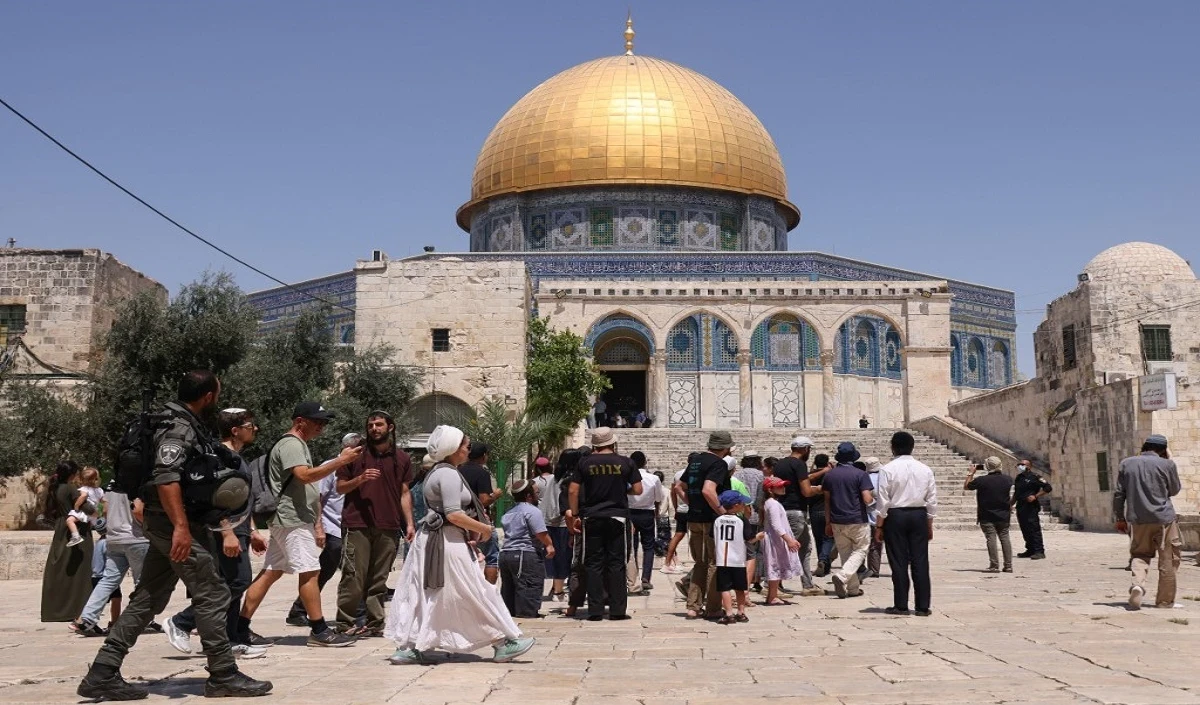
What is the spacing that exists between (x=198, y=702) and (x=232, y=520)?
170cm

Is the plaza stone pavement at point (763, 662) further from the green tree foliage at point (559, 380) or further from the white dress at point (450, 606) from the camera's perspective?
the green tree foliage at point (559, 380)

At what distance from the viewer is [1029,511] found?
504 inches

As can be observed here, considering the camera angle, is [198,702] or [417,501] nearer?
[198,702]

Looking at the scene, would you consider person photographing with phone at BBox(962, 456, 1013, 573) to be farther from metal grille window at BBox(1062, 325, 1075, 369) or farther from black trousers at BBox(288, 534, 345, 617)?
metal grille window at BBox(1062, 325, 1075, 369)

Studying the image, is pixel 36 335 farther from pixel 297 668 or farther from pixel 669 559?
pixel 297 668

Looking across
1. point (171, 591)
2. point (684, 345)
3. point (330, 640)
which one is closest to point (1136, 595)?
point (330, 640)

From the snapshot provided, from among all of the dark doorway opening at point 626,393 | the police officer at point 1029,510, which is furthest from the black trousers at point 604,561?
the dark doorway opening at point 626,393

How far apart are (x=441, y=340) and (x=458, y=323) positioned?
15.5 inches

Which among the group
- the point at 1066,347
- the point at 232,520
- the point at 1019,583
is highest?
the point at 1066,347

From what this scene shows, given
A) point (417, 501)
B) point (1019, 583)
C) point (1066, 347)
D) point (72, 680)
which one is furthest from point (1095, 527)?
point (72, 680)

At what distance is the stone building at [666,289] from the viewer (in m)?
19.6

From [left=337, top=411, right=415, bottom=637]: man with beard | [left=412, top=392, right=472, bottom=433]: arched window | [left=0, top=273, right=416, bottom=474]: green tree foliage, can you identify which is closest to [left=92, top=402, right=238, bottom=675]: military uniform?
[left=337, top=411, right=415, bottom=637]: man with beard

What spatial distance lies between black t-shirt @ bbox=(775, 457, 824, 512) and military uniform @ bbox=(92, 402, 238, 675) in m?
5.27

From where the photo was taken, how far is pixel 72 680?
5.12 meters
